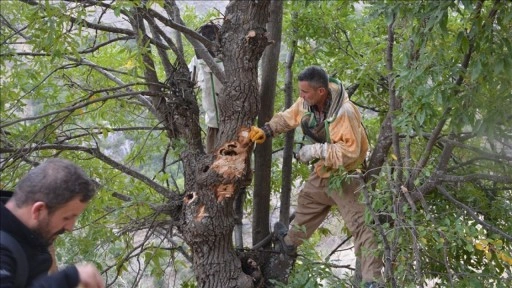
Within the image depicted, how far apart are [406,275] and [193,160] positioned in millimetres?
1881

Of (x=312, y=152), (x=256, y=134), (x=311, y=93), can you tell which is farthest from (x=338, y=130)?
(x=256, y=134)

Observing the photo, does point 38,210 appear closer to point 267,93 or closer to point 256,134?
point 256,134

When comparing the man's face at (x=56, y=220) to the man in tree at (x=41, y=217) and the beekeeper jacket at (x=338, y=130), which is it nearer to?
the man in tree at (x=41, y=217)

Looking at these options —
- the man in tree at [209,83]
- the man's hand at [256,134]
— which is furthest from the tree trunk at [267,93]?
the man's hand at [256,134]

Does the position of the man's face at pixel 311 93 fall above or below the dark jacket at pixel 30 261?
above

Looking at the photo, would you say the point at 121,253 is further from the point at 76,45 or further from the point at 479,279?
the point at 479,279

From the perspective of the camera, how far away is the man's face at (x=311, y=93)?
5.10 meters

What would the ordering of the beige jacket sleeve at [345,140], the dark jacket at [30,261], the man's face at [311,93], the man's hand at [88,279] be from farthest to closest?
1. the man's face at [311,93]
2. the beige jacket sleeve at [345,140]
3. the man's hand at [88,279]
4. the dark jacket at [30,261]

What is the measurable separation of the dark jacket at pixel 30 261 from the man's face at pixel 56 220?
32 mm

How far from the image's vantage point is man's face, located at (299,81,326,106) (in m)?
5.10

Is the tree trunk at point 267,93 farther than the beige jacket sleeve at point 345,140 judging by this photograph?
Yes

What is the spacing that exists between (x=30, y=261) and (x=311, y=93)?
9.61ft

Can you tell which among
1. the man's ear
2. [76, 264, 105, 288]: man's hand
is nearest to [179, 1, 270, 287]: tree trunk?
[76, 264, 105, 288]: man's hand

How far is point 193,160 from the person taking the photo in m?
5.19
